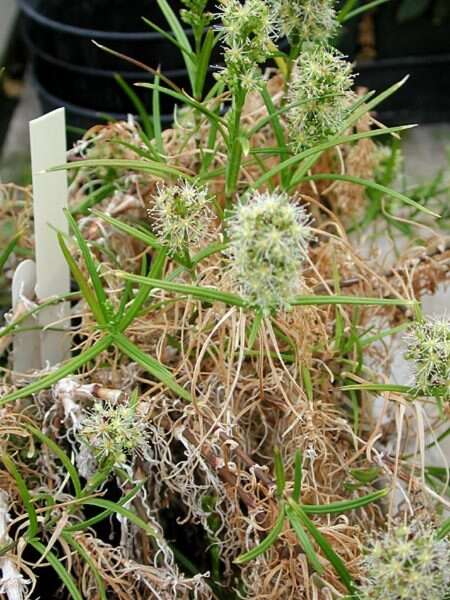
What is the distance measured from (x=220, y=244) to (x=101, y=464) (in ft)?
0.49

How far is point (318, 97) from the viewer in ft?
1.76

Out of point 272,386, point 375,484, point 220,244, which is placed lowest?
point 375,484

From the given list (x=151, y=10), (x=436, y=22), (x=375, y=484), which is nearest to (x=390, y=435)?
(x=375, y=484)

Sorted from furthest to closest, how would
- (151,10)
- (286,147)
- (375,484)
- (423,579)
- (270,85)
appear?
(151,10) → (270,85) → (375,484) → (286,147) → (423,579)

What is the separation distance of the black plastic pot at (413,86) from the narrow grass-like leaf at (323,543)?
56.8 inches

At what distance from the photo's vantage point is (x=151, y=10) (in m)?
1.52

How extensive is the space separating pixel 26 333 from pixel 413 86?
4.37ft

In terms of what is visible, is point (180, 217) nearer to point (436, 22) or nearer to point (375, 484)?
point (375, 484)

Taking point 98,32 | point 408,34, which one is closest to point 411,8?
point 408,34

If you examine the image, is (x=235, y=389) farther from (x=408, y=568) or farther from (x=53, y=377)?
(x=408, y=568)

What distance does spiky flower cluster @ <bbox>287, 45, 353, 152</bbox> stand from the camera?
537 mm

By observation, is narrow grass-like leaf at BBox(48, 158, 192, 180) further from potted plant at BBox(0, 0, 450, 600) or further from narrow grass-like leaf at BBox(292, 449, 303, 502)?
narrow grass-like leaf at BBox(292, 449, 303, 502)

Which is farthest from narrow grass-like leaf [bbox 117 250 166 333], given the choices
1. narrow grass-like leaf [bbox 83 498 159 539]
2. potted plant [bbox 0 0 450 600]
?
narrow grass-like leaf [bbox 83 498 159 539]

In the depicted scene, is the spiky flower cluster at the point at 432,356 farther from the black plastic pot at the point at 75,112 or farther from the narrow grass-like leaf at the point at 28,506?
the black plastic pot at the point at 75,112
